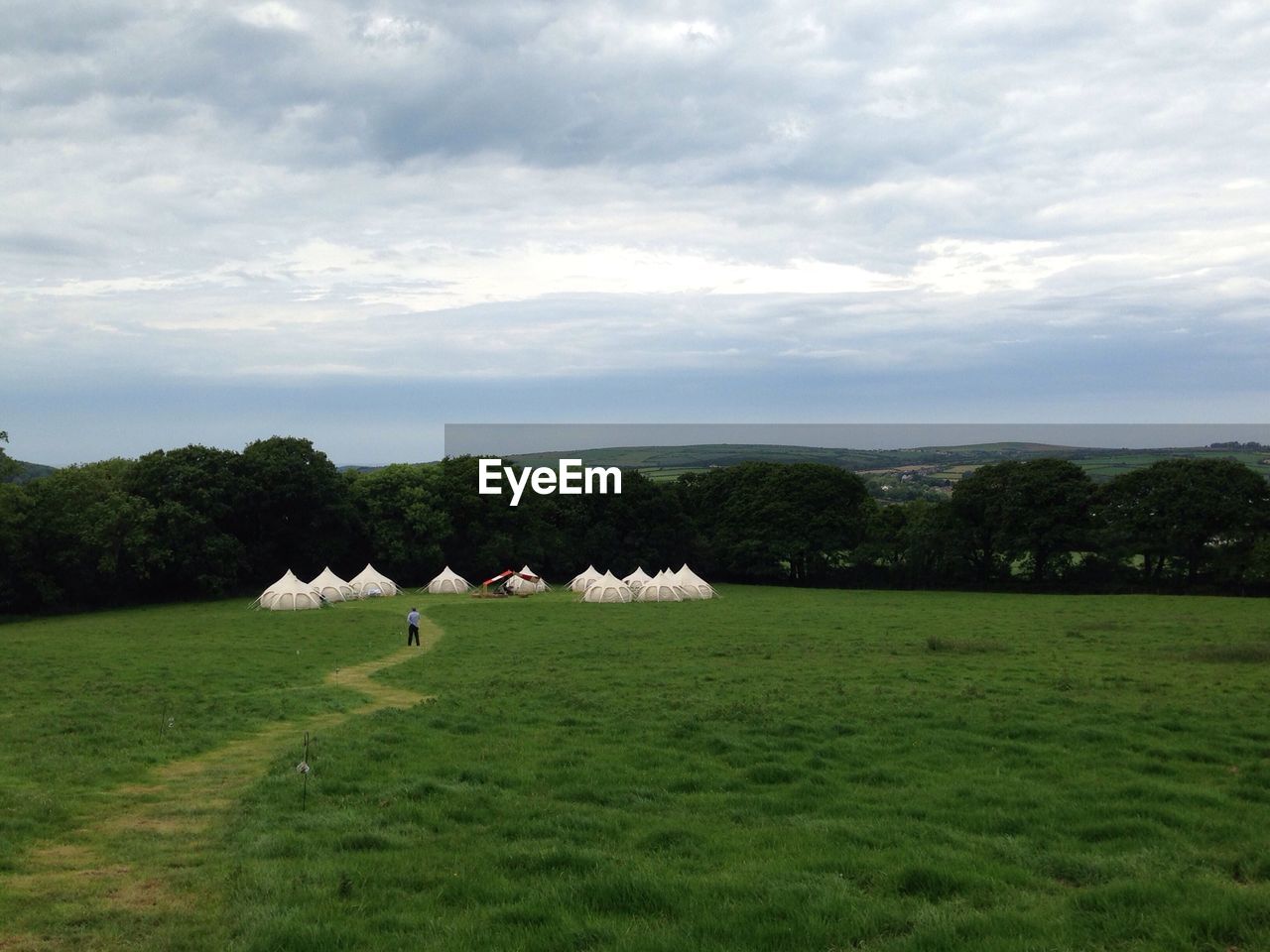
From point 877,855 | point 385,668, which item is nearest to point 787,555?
point 385,668

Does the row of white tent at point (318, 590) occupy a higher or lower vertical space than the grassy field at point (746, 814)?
lower

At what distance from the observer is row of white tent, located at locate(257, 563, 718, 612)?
46531mm

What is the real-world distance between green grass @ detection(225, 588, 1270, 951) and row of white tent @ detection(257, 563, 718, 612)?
28.5 m

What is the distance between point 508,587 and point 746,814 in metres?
44.2

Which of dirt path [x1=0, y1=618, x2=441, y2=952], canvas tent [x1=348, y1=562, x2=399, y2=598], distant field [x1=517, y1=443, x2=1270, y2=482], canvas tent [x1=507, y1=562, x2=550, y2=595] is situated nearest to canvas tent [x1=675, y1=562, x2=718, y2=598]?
canvas tent [x1=507, y1=562, x2=550, y2=595]

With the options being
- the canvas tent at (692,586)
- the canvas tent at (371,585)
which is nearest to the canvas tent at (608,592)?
the canvas tent at (692,586)

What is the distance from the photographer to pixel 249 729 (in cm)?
1491

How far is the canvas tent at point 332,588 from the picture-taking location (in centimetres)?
5032

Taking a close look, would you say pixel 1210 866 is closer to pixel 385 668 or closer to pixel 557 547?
pixel 385 668

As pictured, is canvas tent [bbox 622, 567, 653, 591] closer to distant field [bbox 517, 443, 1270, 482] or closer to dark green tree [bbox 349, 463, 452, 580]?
dark green tree [bbox 349, 463, 452, 580]

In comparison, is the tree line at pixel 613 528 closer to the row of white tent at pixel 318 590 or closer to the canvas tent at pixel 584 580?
the row of white tent at pixel 318 590

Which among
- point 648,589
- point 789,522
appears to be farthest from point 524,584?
point 789,522

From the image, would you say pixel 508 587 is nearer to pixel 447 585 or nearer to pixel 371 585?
pixel 447 585

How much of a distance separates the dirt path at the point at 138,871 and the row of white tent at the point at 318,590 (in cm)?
3509
